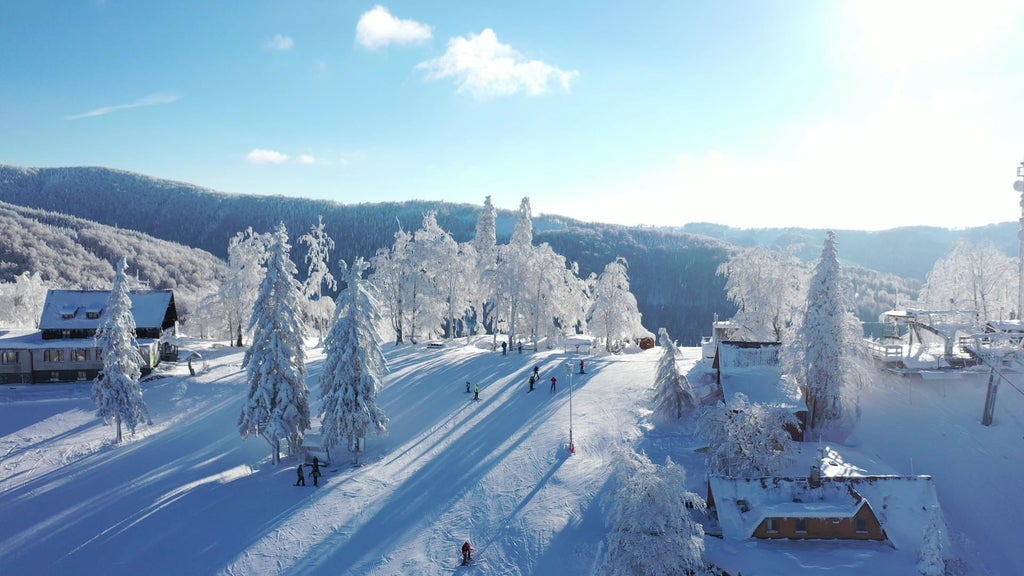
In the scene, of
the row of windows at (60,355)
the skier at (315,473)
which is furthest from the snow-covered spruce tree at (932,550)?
the row of windows at (60,355)

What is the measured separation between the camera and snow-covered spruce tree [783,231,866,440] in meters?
29.9

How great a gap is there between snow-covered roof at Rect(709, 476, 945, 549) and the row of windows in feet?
149

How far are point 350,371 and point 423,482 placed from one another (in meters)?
7.21

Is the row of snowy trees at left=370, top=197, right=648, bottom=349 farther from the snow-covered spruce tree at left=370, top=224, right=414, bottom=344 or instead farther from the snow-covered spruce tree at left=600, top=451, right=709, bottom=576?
the snow-covered spruce tree at left=600, top=451, right=709, bottom=576

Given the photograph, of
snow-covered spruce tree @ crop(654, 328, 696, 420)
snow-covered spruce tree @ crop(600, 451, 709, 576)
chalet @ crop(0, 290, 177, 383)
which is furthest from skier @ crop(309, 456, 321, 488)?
chalet @ crop(0, 290, 177, 383)

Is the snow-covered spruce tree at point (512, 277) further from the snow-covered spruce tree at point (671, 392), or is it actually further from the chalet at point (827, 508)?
the chalet at point (827, 508)

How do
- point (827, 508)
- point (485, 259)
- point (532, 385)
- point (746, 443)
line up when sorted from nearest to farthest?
point (827, 508), point (746, 443), point (532, 385), point (485, 259)

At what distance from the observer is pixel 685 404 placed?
33.1 meters

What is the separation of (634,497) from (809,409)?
18574 mm

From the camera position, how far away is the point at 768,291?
44344 millimetres

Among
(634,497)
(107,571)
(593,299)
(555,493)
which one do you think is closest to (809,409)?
(555,493)

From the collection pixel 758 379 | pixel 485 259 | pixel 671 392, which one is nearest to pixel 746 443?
pixel 671 392

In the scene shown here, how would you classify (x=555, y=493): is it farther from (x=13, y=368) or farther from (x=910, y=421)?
(x=13, y=368)

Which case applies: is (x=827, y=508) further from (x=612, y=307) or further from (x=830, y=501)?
(x=612, y=307)
